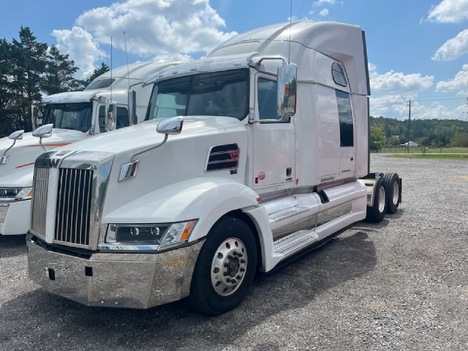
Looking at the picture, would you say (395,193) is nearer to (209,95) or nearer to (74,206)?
(209,95)

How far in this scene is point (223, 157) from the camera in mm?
4516

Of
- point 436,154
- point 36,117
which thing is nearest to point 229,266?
point 36,117

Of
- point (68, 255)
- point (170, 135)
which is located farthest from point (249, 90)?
point (68, 255)

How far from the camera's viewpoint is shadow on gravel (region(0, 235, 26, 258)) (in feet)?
21.5

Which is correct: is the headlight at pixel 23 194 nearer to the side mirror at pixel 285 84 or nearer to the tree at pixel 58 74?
the side mirror at pixel 285 84

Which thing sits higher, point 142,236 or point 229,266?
point 142,236

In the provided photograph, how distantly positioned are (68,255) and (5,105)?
1352 inches

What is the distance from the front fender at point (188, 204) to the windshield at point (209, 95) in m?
1.19

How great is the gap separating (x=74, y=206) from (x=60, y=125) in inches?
241

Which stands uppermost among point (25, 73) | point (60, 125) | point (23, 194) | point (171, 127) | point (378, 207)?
point (25, 73)

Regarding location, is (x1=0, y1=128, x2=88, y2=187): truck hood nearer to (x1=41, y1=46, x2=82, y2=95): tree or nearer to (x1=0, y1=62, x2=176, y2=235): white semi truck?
(x1=0, y1=62, x2=176, y2=235): white semi truck

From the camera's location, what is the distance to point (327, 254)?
20.7 feet

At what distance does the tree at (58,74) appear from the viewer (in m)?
36.8

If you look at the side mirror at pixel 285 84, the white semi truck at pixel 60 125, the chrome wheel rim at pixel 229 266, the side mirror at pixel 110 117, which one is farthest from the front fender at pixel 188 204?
the side mirror at pixel 110 117
